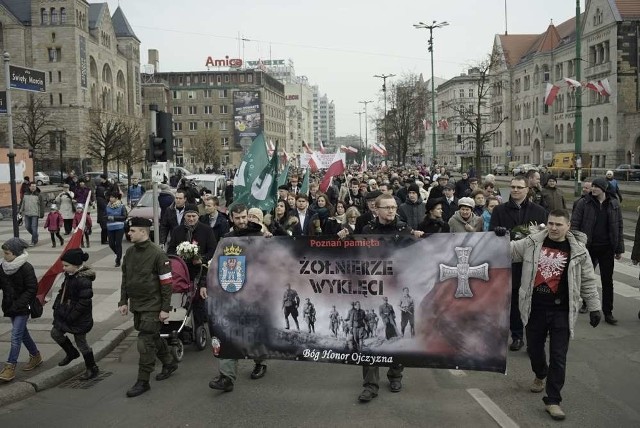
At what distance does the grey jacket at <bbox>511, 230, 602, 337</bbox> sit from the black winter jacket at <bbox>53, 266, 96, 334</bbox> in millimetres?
4380

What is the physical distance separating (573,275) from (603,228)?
401cm

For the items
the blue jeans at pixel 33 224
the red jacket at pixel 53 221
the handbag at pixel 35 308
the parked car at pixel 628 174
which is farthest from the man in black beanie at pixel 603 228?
the parked car at pixel 628 174

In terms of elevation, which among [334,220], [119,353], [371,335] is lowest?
[119,353]

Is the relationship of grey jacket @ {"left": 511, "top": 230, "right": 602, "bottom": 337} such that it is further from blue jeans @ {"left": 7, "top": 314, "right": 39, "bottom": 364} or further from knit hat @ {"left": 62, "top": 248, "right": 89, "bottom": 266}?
blue jeans @ {"left": 7, "top": 314, "right": 39, "bottom": 364}

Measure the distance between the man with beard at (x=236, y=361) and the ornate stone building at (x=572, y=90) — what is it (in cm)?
4189

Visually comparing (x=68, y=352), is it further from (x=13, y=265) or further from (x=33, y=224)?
(x=33, y=224)

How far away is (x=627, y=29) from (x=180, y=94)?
283 ft

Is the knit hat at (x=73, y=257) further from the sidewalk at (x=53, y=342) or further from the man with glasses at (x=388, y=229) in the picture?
the man with glasses at (x=388, y=229)

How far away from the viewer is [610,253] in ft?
30.5

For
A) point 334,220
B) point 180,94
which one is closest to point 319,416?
point 334,220

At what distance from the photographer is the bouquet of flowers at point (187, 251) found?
7.70m

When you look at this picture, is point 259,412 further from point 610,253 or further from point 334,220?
point 610,253

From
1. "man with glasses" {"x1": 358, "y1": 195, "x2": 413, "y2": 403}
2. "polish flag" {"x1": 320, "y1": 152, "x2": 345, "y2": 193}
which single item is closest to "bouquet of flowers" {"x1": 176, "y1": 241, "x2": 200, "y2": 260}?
"man with glasses" {"x1": 358, "y1": 195, "x2": 413, "y2": 403}

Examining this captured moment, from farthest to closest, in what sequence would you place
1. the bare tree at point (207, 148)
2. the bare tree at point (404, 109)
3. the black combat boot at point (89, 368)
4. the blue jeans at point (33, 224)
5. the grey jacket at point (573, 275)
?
the bare tree at point (207, 148)
the bare tree at point (404, 109)
the blue jeans at point (33, 224)
the black combat boot at point (89, 368)
the grey jacket at point (573, 275)
